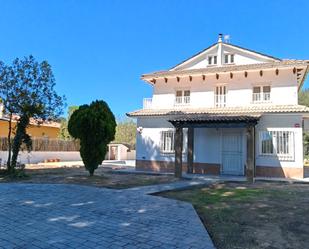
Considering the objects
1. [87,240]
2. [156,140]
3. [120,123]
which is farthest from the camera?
[120,123]

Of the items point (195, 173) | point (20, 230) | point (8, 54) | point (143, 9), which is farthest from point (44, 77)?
point (20, 230)

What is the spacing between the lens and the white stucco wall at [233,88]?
59.9 feet

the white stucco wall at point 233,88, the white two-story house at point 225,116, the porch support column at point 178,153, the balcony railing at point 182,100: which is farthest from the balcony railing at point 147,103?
the porch support column at point 178,153

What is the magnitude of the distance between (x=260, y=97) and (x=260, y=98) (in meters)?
0.06

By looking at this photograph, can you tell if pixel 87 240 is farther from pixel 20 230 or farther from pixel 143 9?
pixel 143 9

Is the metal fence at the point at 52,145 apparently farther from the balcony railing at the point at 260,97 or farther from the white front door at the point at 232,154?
the balcony railing at the point at 260,97

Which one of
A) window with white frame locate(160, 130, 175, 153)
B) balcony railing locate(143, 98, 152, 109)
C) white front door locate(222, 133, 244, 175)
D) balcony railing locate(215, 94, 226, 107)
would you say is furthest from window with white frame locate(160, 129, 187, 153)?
balcony railing locate(215, 94, 226, 107)

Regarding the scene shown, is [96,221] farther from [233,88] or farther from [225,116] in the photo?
[233,88]

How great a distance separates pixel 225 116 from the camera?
16688mm

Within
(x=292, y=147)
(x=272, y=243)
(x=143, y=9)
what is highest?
(x=143, y=9)

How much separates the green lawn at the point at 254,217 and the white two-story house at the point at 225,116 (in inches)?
216

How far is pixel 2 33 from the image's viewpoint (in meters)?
18.4

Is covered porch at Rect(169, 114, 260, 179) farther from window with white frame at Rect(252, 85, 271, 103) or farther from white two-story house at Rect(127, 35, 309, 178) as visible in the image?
window with white frame at Rect(252, 85, 271, 103)

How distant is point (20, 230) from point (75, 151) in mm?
28704
